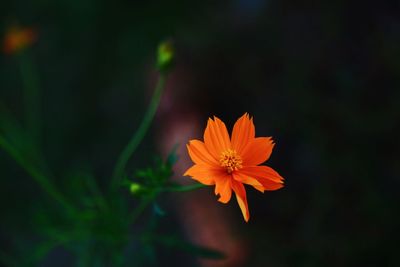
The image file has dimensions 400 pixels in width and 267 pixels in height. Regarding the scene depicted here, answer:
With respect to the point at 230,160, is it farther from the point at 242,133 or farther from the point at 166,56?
the point at 166,56

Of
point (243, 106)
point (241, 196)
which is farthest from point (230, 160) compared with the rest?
point (243, 106)

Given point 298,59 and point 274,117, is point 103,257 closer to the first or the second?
point 274,117

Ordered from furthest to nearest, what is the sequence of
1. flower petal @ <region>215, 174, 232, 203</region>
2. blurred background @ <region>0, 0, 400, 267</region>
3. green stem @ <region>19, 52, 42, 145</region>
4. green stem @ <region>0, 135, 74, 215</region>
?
green stem @ <region>19, 52, 42, 145</region> → blurred background @ <region>0, 0, 400, 267</region> → green stem @ <region>0, 135, 74, 215</region> → flower petal @ <region>215, 174, 232, 203</region>

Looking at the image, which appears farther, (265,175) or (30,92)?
(30,92)

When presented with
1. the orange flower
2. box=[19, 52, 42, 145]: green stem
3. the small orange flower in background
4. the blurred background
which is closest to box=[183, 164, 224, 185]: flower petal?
the orange flower

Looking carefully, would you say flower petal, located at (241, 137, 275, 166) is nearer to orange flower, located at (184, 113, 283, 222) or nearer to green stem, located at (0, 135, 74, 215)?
orange flower, located at (184, 113, 283, 222)

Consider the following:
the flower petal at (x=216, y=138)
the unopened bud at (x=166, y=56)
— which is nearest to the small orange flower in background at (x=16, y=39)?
the unopened bud at (x=166, y=56)
